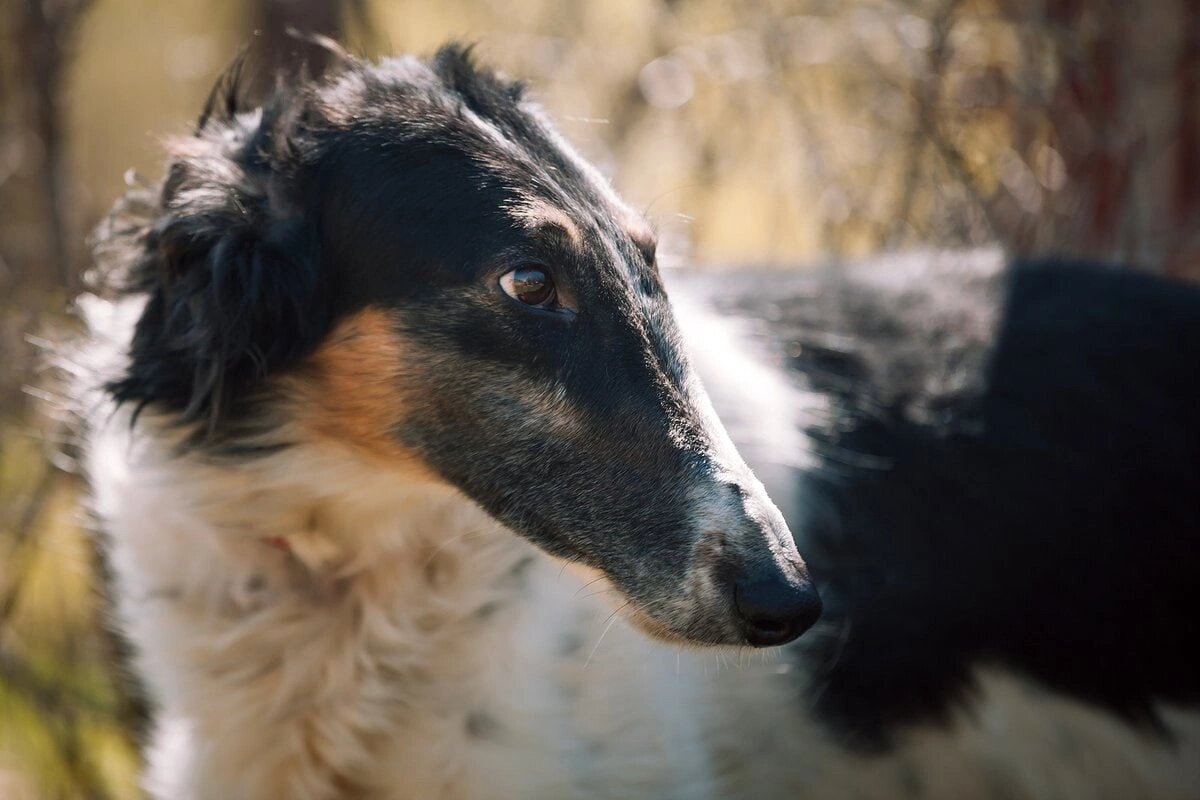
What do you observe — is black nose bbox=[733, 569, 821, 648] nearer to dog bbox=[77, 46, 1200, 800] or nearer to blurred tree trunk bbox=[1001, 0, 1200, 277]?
dog bbox=[77, 46, 1200, 800]

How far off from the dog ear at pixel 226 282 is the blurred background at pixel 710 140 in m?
0.83

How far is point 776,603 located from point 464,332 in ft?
2.65

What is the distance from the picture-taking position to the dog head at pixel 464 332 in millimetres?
2312

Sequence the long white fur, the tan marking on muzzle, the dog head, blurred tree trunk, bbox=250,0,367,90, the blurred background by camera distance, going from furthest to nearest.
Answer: blurred tree trunk, bbox=250,0,367,90 < the blurred background < the long white fur < the tan marking on muzzle < the dog head

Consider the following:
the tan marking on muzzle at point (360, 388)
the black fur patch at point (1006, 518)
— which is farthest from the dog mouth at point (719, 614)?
the black fur patch at point (1006, 518)

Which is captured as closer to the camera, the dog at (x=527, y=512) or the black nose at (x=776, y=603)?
the black nose at (x=776, y=603)

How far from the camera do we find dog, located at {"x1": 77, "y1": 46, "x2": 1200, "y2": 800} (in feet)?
7.99

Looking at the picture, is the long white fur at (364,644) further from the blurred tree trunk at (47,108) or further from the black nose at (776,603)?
the blurred tree trunk at (47,108)

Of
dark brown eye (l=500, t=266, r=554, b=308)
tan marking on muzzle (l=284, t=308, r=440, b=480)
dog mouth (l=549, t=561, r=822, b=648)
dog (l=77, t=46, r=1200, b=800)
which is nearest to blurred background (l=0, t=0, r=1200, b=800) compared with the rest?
dog (l=77, t=46, r=1200, b=800)

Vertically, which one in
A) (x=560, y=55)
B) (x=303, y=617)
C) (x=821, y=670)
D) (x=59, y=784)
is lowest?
(x=59, y=784)

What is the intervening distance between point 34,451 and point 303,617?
6.27ft

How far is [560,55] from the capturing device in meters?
6.45

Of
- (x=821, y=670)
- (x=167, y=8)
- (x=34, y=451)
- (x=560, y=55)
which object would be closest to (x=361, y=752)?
(x=821, y=670)

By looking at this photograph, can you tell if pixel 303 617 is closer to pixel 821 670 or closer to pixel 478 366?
pixel 478 366
